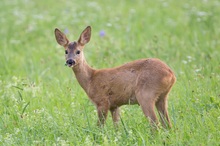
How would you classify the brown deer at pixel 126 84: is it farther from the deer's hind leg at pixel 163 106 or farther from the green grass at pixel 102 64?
the green grass at pixel 102 64

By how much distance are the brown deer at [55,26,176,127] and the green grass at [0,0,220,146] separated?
0.16 m

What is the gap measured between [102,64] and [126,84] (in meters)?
2.27

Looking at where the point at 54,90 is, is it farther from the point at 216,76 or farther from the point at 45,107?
the point at 216,76

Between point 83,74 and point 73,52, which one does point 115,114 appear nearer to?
point 83,74

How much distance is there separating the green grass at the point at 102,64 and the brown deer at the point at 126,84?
161 millimetres

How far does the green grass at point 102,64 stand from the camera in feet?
19.7

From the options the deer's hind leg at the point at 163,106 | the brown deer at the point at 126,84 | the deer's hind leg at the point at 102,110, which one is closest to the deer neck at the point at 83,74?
the brown deer at the point at 126,84

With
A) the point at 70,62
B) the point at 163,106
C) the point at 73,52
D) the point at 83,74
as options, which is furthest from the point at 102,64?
the point at 163,106

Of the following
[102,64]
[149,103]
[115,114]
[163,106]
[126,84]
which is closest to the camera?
[149,103]

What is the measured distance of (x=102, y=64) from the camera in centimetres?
880

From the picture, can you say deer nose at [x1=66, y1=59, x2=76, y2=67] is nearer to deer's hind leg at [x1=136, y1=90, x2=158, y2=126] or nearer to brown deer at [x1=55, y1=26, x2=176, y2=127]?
brown deer at [x1=55, y1=26, x2=176, y2=127]

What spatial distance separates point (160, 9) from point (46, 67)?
4234 mm

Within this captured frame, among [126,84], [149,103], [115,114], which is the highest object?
[126,84]

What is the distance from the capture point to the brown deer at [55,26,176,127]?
6.21 m
